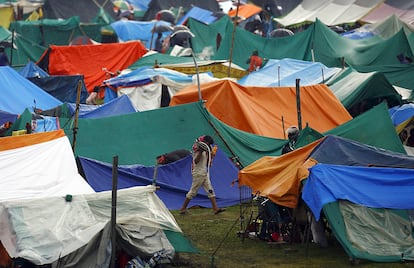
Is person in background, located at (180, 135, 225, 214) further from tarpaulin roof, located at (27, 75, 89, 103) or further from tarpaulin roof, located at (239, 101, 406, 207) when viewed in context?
tarpaulin roof, located at (27, 75, 89, 103)

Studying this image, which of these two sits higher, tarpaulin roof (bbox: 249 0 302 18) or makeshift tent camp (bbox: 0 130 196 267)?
tarpaulin roof (bbox: 249 0 302 18)

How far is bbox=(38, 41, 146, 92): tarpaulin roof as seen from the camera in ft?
105

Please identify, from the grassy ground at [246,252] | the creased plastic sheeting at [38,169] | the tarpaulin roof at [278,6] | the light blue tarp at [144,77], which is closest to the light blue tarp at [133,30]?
the tarpaulin roof at [278,6]

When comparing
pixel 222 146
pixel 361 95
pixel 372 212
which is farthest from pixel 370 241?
pixel 361 95

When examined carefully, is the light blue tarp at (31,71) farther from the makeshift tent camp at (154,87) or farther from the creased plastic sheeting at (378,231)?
the creased plastic sheeting at (378,231)

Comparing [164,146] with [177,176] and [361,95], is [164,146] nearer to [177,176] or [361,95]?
[177,176]

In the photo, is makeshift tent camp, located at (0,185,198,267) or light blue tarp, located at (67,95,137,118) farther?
light blue tarp, located at (67,95,137,118)

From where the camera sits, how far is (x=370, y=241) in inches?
508

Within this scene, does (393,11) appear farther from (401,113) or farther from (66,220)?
(66,220)

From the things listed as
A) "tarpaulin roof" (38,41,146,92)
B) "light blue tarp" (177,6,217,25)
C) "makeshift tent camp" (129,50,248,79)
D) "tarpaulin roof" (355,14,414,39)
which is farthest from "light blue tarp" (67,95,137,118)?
"light blue tarp" (177,6,217,25)

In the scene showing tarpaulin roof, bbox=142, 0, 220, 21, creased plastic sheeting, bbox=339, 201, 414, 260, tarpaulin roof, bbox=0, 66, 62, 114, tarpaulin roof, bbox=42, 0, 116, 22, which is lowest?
creased plastic sheeting, bbox=339, 201, 414, 260

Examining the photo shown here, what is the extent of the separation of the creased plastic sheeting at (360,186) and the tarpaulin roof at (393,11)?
69.9 ft

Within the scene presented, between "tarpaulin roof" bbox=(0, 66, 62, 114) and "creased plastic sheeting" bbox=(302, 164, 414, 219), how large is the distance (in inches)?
407

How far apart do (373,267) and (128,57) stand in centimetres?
2114
